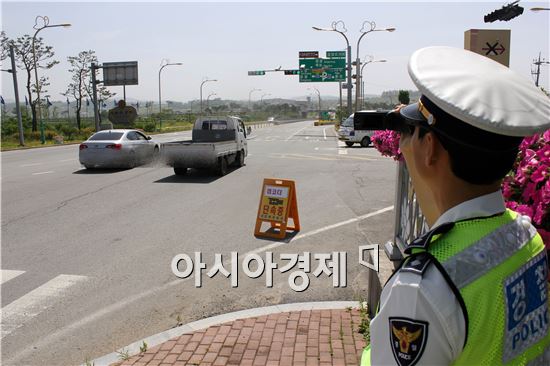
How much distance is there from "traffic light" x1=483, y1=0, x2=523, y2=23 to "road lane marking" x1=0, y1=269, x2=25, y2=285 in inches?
603

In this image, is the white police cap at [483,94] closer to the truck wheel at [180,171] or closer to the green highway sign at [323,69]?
the truck wheel at [180,171]

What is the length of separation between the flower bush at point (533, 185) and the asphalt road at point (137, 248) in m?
3.03

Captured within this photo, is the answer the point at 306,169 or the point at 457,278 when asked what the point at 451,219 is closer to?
the point at 457,278

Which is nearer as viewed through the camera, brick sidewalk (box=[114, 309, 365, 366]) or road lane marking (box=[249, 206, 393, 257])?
brick sidewalk (box=[114, 309, 365, 366])

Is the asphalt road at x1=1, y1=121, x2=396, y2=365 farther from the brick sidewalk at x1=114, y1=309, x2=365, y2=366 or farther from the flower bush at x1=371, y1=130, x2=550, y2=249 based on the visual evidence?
the flower bush at x1=371, y1=130, x2=550, y2=249

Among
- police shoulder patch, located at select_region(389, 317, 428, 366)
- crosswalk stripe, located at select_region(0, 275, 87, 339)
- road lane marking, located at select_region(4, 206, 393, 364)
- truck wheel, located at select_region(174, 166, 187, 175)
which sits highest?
police shoulder patch, located at select_region(389, 317, 428, 366)

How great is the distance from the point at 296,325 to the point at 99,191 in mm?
8837

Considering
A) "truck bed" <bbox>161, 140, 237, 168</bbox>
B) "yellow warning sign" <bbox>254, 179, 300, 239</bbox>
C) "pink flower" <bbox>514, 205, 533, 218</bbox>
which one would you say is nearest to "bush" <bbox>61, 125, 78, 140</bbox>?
"truck bed" <bbox>161, 140, 237, 168</bbox>

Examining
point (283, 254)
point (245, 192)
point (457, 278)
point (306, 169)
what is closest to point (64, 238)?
point (283, 254)

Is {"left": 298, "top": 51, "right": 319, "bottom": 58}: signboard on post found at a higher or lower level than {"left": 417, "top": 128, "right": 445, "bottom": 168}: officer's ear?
higher

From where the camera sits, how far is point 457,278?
3.48 feet

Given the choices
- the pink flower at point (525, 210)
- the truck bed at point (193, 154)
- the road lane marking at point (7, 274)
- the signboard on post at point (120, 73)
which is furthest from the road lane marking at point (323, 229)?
the signboard on post at point (120, 73)

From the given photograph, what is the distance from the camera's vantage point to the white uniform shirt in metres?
1.03

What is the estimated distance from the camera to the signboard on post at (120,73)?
38906 mm
